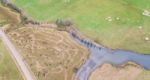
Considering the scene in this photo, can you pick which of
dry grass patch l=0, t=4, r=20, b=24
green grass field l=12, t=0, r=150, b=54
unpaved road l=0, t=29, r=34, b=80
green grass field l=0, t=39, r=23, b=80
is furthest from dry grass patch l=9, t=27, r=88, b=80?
green grass field l=12, t=0, r=150, b=54

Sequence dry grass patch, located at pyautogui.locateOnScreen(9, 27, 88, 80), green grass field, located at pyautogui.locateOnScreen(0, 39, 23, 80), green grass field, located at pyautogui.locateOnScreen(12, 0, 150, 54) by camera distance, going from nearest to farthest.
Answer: green grass field, located at pyautogui.locateOnScreen(0, 39, 23, 80), dry grass patch, located at pyautogui.locateOnScreen(9, 27, 88, 80), green grass field, located at pyautogui.locateOnScreen(12, 0, 150, 54)

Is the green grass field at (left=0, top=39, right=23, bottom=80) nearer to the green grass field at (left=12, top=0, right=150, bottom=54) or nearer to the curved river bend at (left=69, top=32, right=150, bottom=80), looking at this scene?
the curved river bend at (left=69, top=32, right=150, bottom=80)

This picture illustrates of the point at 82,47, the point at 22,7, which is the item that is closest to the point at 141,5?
the point at 82,47

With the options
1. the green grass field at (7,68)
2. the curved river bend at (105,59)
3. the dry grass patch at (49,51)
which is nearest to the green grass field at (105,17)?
the curved river bend at (105,59)

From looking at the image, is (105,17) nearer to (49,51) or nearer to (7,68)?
(49,51)

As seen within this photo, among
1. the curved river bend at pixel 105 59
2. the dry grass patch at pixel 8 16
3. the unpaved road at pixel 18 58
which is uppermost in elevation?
the dry grass patch at pixel 8 16

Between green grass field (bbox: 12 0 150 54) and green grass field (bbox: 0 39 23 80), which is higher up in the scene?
green grass field (bbox: 12 0 150 54)

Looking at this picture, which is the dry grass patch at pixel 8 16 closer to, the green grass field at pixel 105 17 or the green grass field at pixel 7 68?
the green grass field at pixel 105 17
